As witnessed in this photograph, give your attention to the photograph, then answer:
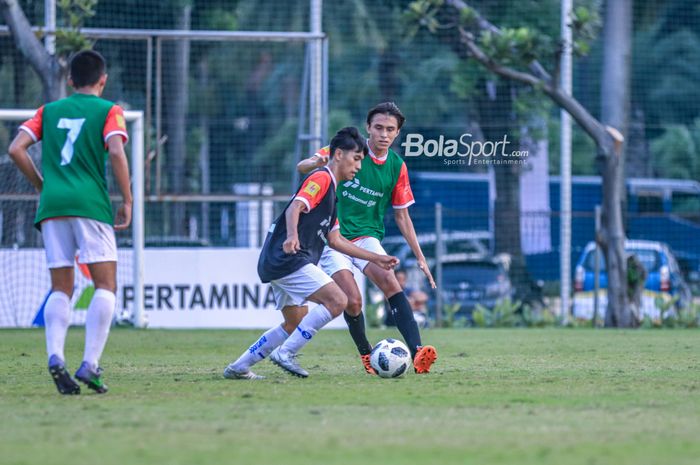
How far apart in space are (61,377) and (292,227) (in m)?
1.86

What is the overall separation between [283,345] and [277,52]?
3854 cm

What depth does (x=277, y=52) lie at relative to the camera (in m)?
46.7

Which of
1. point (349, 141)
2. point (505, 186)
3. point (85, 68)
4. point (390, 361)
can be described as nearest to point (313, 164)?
point (349, 141)

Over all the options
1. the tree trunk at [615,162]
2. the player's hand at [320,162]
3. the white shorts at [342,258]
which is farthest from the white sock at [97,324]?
the tree trunk at [615,162]

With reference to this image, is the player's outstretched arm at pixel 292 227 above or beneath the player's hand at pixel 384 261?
above

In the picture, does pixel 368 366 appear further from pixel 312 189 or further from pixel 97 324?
pixel 97 324

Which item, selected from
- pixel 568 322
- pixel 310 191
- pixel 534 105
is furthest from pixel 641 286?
pixel 310 191

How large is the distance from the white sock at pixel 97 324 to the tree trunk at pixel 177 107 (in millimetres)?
14324

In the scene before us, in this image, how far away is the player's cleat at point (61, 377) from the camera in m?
7.54

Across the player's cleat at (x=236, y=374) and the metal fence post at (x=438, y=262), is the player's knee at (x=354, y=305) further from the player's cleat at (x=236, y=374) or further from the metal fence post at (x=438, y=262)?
the metal fence post at (x=438, y=262)

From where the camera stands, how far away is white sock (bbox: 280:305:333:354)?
8.84 meters

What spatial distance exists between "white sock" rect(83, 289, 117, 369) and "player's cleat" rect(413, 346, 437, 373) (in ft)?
8.69

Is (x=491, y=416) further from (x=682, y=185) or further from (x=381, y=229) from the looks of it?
(x=682, y=185)

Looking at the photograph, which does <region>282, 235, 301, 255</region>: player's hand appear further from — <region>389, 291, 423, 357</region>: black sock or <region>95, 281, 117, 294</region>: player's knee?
<region>389, 291, 423, 357</region>: black sock
